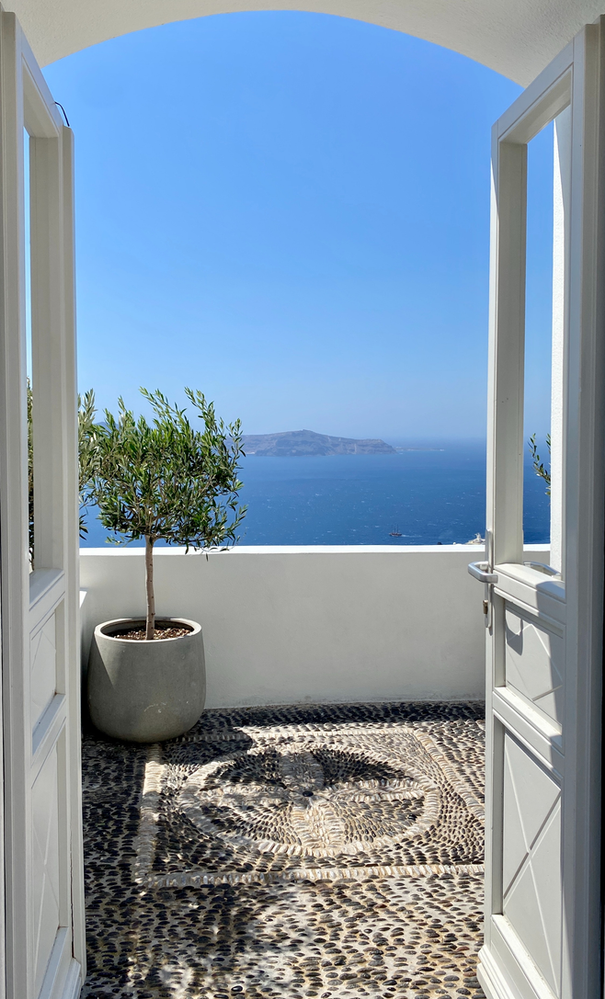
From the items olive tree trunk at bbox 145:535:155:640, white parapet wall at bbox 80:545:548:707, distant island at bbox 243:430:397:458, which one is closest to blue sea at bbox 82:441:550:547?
distant island at bbox 243:430:397:458

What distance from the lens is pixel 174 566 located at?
384 cm

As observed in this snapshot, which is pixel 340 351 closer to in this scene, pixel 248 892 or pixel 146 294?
pixel 146 294

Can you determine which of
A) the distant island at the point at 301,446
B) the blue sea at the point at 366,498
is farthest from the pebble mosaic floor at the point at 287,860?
the distant island at the point at 301,446

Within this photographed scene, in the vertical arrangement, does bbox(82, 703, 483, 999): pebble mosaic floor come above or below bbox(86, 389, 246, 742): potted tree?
below

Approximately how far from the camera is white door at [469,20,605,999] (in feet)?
4.17

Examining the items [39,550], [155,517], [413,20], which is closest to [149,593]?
[155,517]

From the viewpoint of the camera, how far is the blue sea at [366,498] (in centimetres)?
2875

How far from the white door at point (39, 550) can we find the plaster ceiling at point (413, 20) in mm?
649

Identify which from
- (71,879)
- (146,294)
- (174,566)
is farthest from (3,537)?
(146,294)

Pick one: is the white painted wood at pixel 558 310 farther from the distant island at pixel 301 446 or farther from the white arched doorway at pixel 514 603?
the distant island at pixel 301 446

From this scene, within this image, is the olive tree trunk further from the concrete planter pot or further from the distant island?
the distant island

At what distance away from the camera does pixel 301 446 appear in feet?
106

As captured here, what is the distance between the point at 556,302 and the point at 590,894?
4.01ft

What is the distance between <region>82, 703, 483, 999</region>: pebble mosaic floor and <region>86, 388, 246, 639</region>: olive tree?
2.70 feet
